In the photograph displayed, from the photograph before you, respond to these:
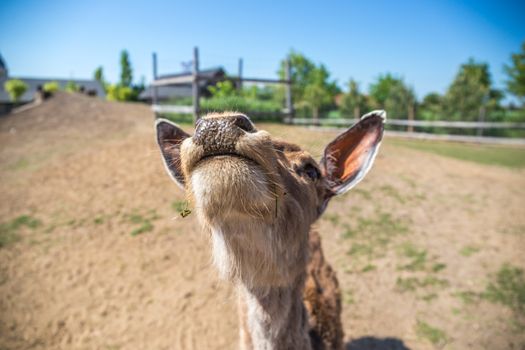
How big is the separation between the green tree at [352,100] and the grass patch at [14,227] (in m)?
29.3

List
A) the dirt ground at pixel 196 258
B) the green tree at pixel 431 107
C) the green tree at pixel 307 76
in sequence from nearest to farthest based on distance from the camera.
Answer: the dirt ground at pixel 196 258
the green tree at pixel 431 107
the green tree at pixel 307 76

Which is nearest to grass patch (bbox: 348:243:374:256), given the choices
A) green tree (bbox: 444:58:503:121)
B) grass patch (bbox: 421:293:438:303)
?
grass patch (bbox: 421:293:438:303)

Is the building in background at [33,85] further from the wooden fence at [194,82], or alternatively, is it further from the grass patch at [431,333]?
the grass patch at [431,333]

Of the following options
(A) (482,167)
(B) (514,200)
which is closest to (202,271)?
(B) (514,200)

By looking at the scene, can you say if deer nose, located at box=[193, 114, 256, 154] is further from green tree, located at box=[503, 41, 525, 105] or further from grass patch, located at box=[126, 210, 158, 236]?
green tree, located at box=[503, 41, 525, 105]

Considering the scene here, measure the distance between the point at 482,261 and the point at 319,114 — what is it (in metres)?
28.6

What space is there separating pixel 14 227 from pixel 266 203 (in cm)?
880

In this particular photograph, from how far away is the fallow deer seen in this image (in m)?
1.48

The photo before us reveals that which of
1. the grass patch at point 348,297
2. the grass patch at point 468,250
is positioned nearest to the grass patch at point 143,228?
the grass patch at point 348,297

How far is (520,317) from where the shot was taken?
16.3 feet

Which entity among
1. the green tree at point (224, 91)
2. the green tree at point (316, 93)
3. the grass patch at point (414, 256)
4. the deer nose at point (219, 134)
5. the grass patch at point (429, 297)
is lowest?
the grass patch at point (429, 297)

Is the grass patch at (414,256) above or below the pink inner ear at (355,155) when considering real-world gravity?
below

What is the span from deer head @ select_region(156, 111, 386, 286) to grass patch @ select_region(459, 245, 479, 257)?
556 centimetres

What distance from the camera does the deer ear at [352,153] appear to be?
2766mm
